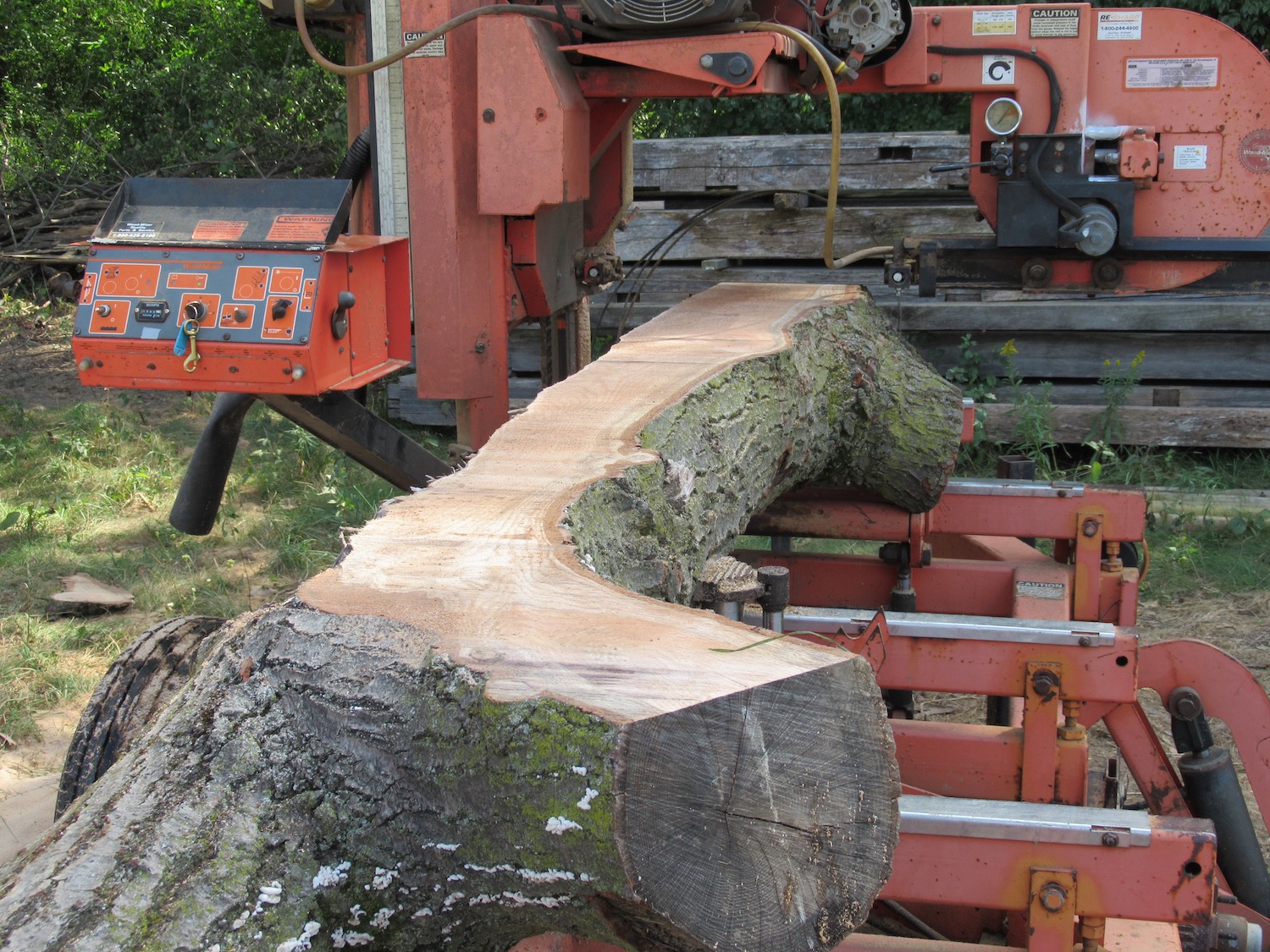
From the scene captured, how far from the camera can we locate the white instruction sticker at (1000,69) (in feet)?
10.8

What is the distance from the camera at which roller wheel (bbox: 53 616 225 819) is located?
2.38 m

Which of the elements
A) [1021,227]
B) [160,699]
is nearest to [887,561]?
[1021,227]

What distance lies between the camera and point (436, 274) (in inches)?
132

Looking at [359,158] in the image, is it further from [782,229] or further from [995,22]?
[782,229]

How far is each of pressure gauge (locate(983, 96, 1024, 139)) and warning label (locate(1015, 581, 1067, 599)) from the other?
123 centimetres

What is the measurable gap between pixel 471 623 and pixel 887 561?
85.9 inches

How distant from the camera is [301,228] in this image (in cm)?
292

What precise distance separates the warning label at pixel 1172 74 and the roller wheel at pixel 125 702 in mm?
2786

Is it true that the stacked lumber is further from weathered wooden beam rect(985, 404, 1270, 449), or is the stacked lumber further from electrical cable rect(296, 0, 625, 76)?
electrical cable rect(296, 0, 625, 76)

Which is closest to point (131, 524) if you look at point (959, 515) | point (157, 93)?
point (959, 515)

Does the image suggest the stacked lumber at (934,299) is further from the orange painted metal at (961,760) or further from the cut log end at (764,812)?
the cut log end at (764,812)

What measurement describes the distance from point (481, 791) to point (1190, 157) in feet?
9.38

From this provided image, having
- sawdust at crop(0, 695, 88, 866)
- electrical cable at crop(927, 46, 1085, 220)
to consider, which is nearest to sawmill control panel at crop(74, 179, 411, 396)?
sawdust at crop(0, 695, 88, 866)

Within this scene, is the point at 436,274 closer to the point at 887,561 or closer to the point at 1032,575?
the point at 887,561
